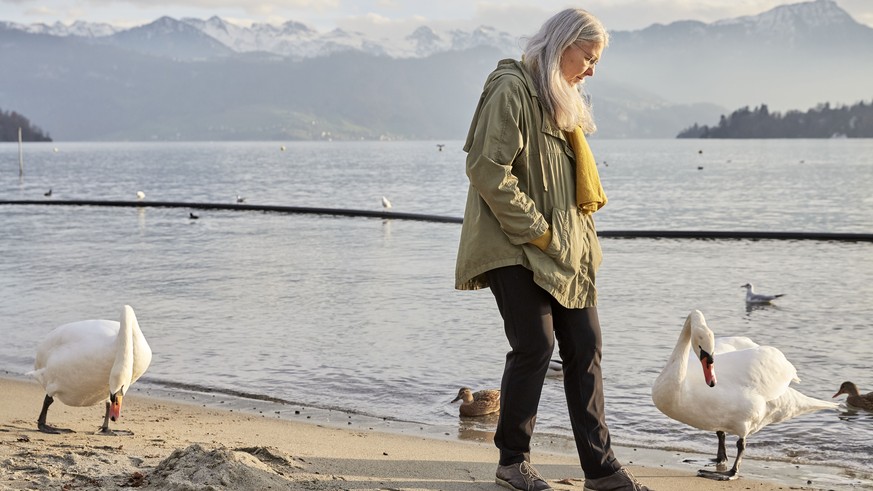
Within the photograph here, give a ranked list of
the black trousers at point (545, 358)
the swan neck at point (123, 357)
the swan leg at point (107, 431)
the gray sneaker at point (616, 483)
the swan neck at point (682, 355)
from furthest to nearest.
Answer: the swan leg at point (107, 431), the swan neck at point (123, 357), the swan neck at point (682, 355), the gray sneaker at point (616, 483), the black trousers at point (545, 358)

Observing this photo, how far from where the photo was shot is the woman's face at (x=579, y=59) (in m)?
4.43

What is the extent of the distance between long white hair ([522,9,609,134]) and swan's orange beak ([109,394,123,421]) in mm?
3210

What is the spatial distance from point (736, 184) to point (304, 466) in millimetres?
53328

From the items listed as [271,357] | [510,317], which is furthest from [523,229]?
[271,357]

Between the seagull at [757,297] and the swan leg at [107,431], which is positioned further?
the seagull at [757,297]

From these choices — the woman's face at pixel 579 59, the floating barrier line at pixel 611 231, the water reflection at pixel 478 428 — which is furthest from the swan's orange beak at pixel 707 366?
the floating barrier line at pixel 611 231

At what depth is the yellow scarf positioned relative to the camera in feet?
14.9

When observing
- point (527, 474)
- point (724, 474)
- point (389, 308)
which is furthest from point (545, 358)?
point (389, 308)

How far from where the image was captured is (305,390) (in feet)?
27.5

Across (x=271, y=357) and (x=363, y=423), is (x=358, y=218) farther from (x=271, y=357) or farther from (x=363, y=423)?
(x=363, y=423)

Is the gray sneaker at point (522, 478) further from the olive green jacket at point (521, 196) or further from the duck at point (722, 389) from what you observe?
the duck at point (722, 389)

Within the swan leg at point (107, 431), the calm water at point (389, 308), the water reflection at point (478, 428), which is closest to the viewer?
the swan leg at point (107, 431)

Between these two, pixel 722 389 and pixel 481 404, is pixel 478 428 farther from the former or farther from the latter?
pixel 722 389

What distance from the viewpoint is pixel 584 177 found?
4555 millimetres
